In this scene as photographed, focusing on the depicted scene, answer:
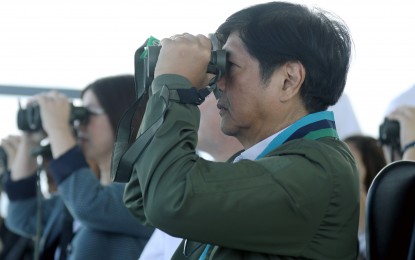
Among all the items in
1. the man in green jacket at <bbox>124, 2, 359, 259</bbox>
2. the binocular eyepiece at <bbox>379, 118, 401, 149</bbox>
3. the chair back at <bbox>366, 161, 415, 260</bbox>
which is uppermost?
the man in green jacket at <bbox>124, 2, 359, 259</bbox>

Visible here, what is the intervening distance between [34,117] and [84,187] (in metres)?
0.50

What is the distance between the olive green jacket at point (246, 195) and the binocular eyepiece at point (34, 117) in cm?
117

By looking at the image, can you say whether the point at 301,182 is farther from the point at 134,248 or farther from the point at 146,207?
the point at 134,248

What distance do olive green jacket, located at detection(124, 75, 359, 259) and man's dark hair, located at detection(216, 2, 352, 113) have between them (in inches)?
5.6

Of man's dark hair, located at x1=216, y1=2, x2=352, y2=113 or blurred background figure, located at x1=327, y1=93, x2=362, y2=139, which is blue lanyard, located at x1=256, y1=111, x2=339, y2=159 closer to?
man's dark hair, located at x1=216, y1=2, x2=352, y2=113

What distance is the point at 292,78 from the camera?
1449 mm

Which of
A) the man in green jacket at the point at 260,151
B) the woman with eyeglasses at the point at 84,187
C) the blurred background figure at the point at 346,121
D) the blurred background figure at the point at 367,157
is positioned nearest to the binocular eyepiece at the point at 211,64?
the man in green jacket at the point at 260,151

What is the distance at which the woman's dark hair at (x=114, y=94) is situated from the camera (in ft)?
8.20

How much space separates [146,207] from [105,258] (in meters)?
1.01

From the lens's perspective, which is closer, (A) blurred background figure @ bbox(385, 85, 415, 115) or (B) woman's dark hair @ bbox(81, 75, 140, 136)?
(B) woman's dark hair @ bbox(81, 75, 140, 136)

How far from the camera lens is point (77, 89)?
3.21 metres

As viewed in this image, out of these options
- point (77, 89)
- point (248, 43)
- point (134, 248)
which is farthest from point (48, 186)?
point (248, 43)

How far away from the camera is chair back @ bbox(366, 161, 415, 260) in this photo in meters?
1.43

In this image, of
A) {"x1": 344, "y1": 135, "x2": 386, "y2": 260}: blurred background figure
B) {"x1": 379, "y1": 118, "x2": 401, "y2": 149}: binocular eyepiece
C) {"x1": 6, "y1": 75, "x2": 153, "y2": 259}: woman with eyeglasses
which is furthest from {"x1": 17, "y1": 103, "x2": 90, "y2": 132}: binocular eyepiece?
{"x1": 344, "y1": 135, "x2": 386, "y2": 260}: blurred background figure
